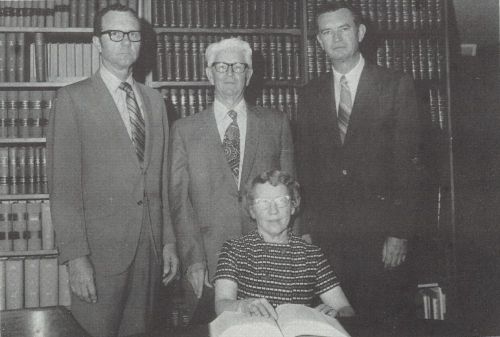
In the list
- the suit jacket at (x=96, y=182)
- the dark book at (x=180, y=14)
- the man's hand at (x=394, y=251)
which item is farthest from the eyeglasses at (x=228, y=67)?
the man's hand at (x=394, y=251)

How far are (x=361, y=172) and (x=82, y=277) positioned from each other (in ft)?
4.00

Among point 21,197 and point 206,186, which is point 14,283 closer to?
point 21,197

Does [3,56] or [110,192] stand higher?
[3,56]

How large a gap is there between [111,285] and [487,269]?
7.30 ft

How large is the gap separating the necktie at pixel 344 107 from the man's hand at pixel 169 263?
889mm

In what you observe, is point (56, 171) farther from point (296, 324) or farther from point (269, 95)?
point (269, 95)

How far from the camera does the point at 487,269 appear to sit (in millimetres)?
3098

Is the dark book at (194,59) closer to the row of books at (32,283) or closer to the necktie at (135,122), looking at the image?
the necktie at (135,122)

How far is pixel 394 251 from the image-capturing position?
2215 mm

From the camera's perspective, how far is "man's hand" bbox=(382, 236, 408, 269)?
2211 millimetres

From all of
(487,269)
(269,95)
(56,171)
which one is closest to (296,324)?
(56,171)

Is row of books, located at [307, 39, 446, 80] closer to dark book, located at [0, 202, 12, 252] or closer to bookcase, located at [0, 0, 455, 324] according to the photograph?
bookcase, located at [0, 0, 455, 324]

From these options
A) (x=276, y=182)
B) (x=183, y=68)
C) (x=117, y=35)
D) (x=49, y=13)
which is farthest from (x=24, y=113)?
(x=276, y=182)

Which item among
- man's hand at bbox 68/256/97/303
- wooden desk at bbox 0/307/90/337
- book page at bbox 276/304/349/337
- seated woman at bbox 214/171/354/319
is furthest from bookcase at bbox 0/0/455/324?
book page at bbox 276/304/349/337
